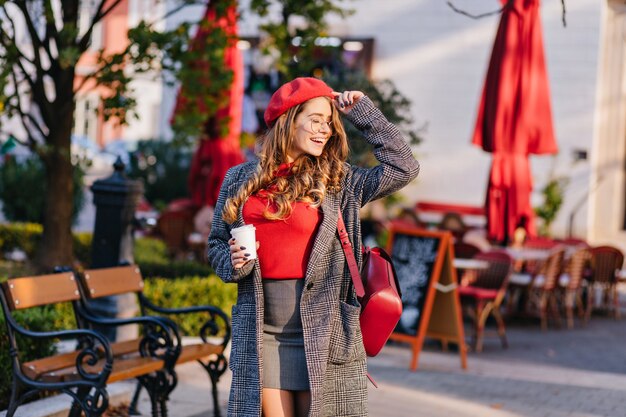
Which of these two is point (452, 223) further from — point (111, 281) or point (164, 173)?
point (111, 281)

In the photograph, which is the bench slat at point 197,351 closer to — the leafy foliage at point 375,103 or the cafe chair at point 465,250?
the leafy foliage at point 375,103

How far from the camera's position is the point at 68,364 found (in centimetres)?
575

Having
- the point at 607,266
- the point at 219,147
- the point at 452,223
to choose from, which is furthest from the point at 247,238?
the point at 452,223

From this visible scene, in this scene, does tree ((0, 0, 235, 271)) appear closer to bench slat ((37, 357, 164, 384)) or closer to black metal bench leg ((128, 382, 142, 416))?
black metal bench leg ((128, 382, 142, 416))

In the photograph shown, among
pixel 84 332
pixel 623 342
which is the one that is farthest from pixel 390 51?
pixel 84 332

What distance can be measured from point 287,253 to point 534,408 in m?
3.75

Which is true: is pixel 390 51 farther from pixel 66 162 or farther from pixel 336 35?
pixel 66 162

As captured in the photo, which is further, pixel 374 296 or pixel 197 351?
pixel 197 351

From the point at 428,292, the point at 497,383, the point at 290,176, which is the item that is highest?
the point at 290,176

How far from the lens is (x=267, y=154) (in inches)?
159

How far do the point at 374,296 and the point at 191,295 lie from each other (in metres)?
5.41

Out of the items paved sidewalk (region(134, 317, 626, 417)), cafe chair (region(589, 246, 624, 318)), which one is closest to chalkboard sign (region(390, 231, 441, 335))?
paved sidewalk (region(134, 317, 626, 417))

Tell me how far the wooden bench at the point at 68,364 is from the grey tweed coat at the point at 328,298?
5.09ft

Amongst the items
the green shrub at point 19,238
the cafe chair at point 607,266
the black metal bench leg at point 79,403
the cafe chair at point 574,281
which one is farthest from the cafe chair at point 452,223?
the black metal bench leg at point 79,403
